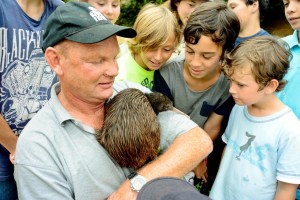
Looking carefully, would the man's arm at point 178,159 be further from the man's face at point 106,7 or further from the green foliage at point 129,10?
the green foliage at point 129,10

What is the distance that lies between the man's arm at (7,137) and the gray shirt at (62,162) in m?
0.55

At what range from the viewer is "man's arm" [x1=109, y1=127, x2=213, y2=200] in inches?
71.3

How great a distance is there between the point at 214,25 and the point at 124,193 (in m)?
1.46

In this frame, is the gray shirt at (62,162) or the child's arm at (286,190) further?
the child's arm at (286,190)

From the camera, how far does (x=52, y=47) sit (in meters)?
1.84

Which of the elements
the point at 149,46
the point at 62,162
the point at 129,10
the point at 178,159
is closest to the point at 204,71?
the point at 149,46

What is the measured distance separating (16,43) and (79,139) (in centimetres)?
89

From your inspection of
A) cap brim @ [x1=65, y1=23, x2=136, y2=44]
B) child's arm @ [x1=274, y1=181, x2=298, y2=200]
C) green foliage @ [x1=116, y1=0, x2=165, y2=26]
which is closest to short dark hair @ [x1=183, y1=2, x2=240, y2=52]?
cap brim @ [x1=65, y1=23, x2=136, y2=44]

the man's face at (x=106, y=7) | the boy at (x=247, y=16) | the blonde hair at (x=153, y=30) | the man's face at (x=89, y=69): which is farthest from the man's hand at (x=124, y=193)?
the boy at (x=247, y=16)

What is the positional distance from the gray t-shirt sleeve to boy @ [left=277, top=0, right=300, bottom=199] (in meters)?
0.85

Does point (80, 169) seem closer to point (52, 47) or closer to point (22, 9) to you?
point (52, 47)

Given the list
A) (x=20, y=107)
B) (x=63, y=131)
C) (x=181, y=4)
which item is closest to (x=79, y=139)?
(x=63, y=131)

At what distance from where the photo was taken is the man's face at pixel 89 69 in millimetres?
1812

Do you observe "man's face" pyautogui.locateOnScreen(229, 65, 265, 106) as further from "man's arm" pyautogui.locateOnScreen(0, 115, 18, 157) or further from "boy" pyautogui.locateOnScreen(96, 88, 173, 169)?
"man's arm" pyautogui.locateOnScreen(0, 115, 18, 157)
